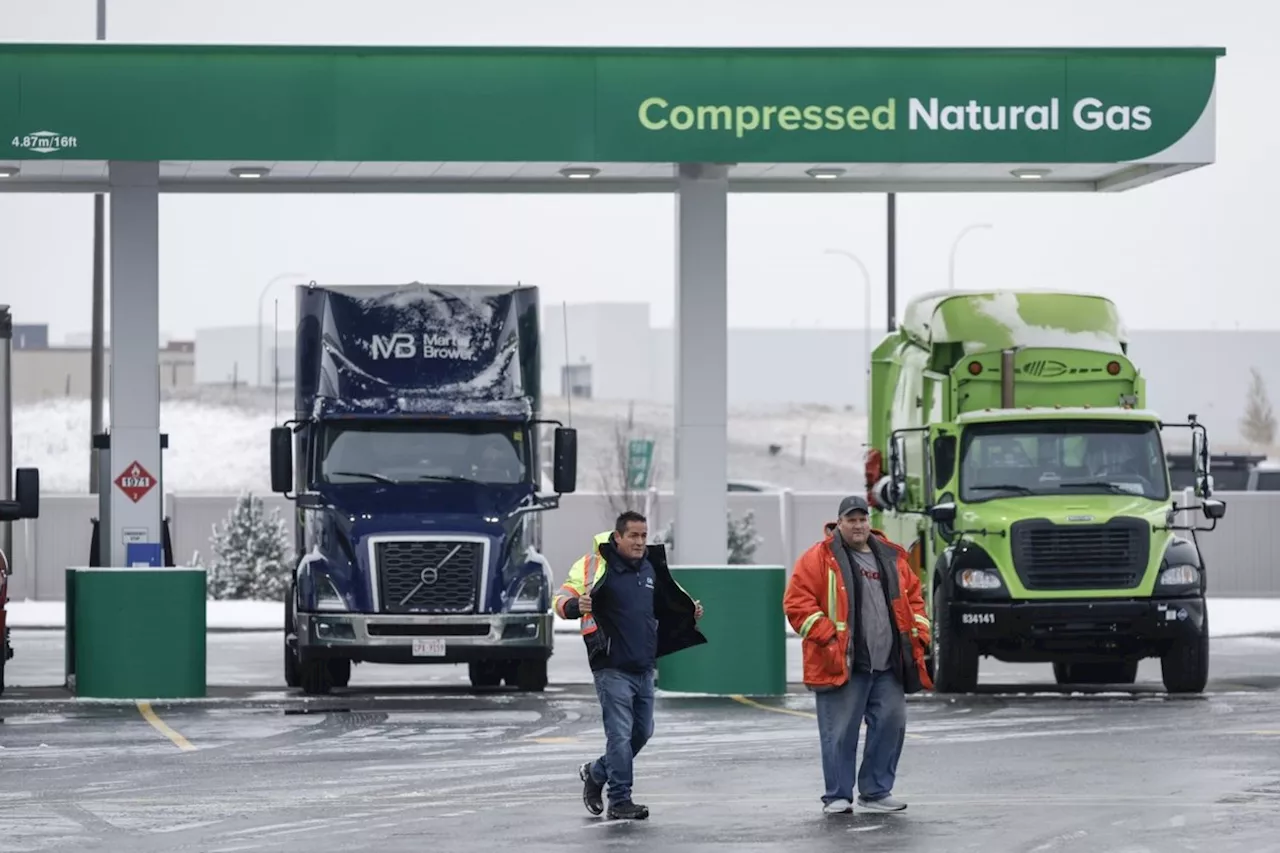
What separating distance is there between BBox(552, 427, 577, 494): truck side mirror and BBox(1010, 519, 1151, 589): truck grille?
4.25m

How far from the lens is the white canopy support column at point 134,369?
23375 millimetres

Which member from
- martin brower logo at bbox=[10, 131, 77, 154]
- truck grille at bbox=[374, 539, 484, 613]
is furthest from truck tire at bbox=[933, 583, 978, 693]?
martin brower logo at bbox=[10, 131, 77, 154]

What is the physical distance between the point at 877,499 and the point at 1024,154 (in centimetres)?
523

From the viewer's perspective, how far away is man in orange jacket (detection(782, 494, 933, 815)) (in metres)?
14.3

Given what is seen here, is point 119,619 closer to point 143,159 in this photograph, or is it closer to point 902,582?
point 143,159

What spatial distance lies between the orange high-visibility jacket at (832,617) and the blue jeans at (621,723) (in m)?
0.95

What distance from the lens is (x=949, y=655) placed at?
23.5m

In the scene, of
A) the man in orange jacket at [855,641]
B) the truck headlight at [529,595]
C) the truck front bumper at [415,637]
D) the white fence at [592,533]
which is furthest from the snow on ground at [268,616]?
the man in orange jacket at [855,641]

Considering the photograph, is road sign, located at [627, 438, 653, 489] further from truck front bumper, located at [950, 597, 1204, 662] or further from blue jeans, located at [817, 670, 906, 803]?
blue jeans, located at [817, 670, 906, 803]

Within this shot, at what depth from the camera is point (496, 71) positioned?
22.8 m

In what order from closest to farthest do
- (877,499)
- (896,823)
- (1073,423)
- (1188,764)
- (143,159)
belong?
(896,823), (1188,764), (143,159), (1073,423), (877,499)

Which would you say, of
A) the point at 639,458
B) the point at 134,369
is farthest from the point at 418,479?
the point at 639,458

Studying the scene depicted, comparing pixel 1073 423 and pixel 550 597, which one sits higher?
pixel 1073 423

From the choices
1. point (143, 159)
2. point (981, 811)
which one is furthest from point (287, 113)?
point (981, 811)
